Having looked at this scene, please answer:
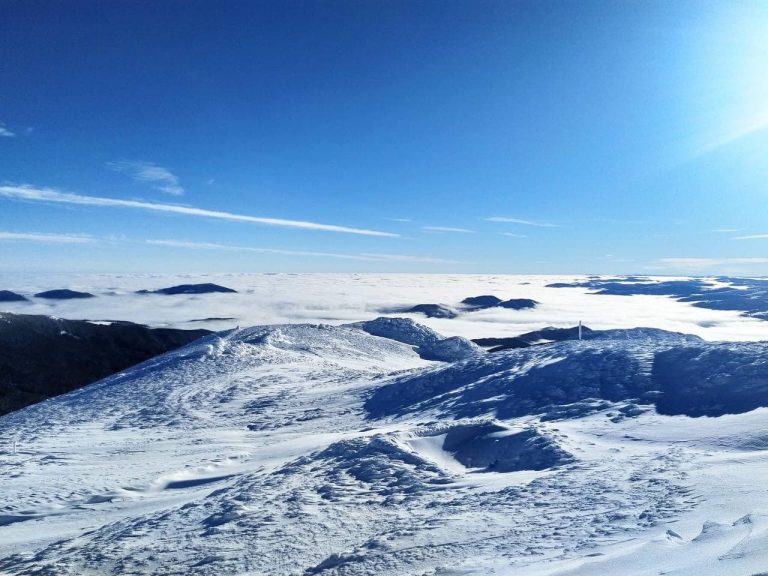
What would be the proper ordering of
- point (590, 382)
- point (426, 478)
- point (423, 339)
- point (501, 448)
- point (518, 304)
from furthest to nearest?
point (518, 304) < point (423, 339) < point (590, 382) < point (501, 448) < point (426, 478)

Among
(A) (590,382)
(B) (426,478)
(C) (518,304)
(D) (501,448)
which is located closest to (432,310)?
(C) (518,304)

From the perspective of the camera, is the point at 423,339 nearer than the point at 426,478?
No

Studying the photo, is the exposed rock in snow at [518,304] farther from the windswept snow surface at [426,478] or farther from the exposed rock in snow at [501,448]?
the exposed rock in snow at [501,448]

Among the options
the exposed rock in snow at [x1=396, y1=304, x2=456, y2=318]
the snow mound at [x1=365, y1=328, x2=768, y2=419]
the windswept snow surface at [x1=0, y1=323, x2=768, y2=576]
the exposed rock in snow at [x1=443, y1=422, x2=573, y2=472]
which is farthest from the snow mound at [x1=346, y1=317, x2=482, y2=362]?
the exposed rock in snow at [x1=396, y1=304, x2=456, y2=318]

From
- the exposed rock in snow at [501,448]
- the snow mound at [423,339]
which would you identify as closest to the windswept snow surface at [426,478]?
the exposed rock in snow at [501,448]

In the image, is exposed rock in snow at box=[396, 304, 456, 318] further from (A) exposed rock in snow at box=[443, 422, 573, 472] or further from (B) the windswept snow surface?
(A) exposed rock in snow at box=[443, 422, 573, 472]

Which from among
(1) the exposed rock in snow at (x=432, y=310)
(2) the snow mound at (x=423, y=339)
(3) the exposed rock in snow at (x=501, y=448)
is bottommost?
(1) the exposed rock in snow at (x=432, y=310)

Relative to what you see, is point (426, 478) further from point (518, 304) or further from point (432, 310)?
point (518, 304)
